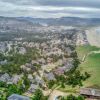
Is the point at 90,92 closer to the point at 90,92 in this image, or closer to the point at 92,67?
the point at 90,92

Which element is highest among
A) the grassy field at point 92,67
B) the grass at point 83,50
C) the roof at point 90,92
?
the roof at point 90,92

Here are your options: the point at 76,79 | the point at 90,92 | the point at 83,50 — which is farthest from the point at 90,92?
the point at 83,50

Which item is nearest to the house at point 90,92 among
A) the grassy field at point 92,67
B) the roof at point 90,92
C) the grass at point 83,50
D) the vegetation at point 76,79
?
the roof at point 90,92

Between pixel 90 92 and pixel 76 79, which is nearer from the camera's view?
pixel 90 92

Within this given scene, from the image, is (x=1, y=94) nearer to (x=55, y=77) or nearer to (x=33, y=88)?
(x=33, y=88)

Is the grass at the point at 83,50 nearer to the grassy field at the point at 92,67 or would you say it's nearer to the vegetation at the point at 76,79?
the grassy field at the point at 92,67

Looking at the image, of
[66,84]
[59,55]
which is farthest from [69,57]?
[66,84]

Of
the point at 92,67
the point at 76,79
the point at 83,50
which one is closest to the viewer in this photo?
the point at 76,79

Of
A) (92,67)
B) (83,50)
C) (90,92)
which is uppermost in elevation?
(90,92)

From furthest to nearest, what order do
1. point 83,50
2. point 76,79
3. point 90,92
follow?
point 83,50, point 76,79, point 90,92
